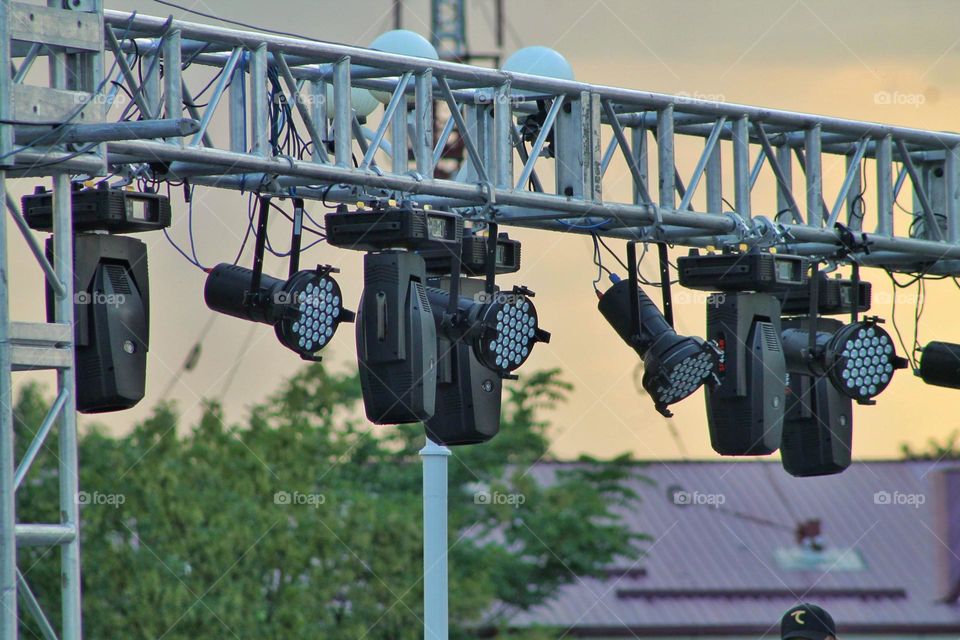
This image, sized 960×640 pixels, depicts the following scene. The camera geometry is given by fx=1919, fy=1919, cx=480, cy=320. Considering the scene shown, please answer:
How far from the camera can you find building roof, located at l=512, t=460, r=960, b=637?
31.9 metres

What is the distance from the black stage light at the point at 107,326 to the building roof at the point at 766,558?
23201mm

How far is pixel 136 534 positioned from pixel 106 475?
1.11 m

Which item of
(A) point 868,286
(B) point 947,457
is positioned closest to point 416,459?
(B) point 947,457

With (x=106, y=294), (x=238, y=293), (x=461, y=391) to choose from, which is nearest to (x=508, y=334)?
(x=461, y=391)

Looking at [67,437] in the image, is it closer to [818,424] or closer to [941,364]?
[818,424]

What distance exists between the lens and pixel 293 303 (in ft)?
27.2

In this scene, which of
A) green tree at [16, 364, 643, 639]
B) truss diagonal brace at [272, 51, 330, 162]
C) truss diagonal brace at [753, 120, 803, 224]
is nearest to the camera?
truss diagonal brace at [272, 51, 330, 162]

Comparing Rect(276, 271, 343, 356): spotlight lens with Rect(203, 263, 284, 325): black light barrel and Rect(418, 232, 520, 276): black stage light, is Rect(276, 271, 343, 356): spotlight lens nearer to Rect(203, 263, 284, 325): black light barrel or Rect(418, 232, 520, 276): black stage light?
Rect(203, 263, 284, 325): black light barrel

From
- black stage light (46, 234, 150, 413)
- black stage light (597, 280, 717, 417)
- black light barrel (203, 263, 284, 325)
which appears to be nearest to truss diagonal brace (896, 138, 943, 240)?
black stage light (597, 280, 717, 417)

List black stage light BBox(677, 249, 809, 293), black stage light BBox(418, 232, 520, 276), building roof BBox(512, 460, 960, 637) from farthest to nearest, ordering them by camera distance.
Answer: building roof BBox(512, 460, 960, 637) → black stage light BBox(677, 249, 809, 293) → black stage light BBox(418, 232, 520, 276)

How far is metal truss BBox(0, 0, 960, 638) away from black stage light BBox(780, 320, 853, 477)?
78 centimetres

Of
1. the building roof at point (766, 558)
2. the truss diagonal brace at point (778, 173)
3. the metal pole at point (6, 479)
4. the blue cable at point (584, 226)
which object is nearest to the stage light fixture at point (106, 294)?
the metal pole at point (6, 479)

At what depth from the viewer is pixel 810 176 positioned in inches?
395

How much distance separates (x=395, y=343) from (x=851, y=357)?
2.66m
